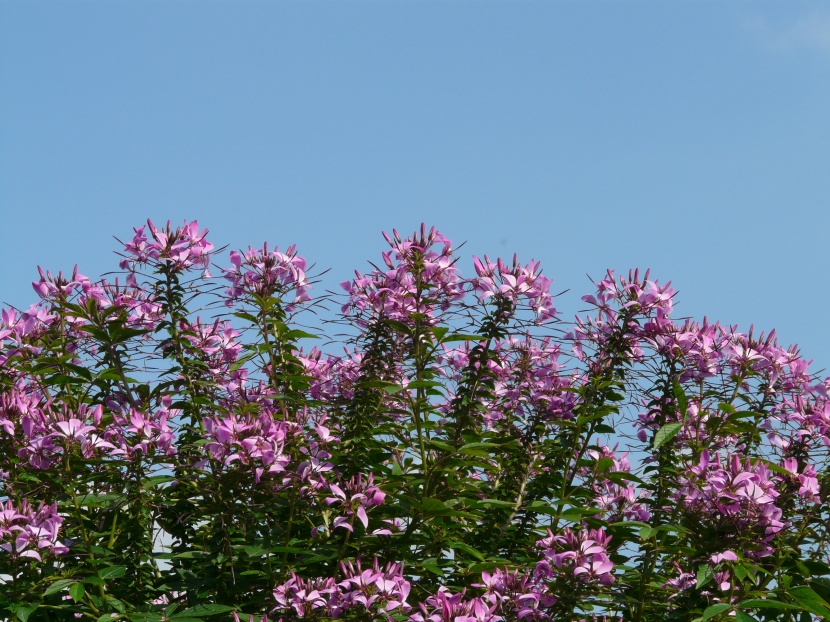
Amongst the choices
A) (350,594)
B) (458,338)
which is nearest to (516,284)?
(458,338)

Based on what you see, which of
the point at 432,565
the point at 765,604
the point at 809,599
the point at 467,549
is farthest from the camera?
the point at 467,549

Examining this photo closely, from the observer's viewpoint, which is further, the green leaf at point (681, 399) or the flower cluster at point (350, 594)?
the green leaf at point (681, 399)

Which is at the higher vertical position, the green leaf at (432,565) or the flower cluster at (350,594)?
the green leaf at (432,565)

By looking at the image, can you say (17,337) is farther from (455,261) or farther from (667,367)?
(667,367)

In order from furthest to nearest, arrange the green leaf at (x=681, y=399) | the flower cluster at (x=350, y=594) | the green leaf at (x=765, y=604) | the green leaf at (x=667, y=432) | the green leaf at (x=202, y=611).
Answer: the green leaf at (x=681, y=399) → the green leaf at (x=667, y=432) → the green leaf at (x=202, y=611) → the flower cluster at (x=350, y=594) → the green leaf at (x=765, y=604)

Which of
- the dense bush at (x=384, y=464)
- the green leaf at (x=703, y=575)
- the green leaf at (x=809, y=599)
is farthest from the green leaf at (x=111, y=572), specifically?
the green leaf at (x=809, y=599)

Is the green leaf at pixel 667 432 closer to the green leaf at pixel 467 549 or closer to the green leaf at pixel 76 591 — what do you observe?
the green leaf at pixel 467 549

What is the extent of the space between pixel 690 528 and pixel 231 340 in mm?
2845

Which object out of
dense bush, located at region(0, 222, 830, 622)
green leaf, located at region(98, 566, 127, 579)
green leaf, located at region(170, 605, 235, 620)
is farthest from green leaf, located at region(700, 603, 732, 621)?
green leaf, located at region(98, 566, 127, 579)

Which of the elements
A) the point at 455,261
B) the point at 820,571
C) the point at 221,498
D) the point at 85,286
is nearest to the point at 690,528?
the point at 820,571

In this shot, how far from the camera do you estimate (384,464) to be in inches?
199

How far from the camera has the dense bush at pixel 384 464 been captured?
4238mm

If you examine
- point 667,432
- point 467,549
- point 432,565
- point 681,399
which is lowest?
point 432,565

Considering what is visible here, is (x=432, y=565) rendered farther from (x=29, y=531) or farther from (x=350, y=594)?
(x=29, y=531)
